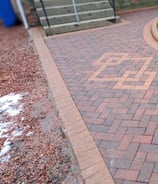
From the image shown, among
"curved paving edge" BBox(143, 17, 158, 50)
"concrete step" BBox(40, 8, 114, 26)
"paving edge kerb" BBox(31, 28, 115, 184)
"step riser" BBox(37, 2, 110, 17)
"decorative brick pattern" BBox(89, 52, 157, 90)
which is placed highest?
"step riser" BBox(37, 2, 110, 17)

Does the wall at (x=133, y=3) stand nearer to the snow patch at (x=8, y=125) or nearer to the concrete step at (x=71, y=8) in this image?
the concrete step at (x=71, y=8)

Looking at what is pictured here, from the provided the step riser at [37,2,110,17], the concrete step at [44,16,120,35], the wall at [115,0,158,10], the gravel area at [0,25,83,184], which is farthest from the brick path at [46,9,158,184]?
the wall at [115,0,158,10]

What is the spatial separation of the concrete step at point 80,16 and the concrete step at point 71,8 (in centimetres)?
21

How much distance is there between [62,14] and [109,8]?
4.57 feet

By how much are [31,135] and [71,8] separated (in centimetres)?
534

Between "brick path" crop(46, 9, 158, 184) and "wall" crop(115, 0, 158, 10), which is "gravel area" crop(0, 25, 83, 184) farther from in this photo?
"wall" crop(115, 0, 158, 10)

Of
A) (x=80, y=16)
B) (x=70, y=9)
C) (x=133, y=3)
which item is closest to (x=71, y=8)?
(x=70, y=9)

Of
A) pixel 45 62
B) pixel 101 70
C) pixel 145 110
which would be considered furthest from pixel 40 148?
pixel 45 62

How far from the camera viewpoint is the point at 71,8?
7.35 meters

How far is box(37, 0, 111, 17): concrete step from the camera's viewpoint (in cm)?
724

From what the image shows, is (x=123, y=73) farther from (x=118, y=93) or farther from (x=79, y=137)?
(x=79, y=137)

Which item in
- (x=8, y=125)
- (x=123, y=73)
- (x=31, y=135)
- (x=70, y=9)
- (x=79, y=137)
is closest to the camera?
(x=79, y=137)

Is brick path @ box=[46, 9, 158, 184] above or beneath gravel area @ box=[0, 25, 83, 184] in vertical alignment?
beneath

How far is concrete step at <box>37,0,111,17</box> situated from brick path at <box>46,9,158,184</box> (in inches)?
58.6
